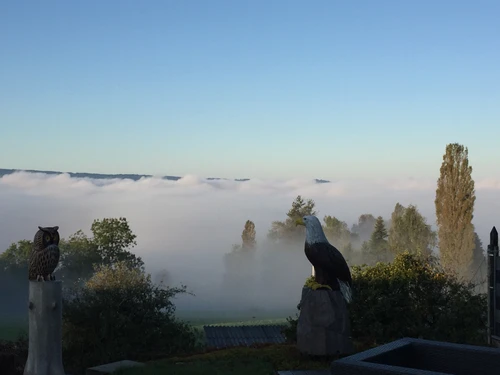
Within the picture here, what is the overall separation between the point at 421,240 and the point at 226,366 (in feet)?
156

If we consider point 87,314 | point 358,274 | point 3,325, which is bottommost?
point 3,325

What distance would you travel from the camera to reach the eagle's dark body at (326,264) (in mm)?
13555

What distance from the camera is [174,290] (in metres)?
21.9

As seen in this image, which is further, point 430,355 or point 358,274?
point 358,274

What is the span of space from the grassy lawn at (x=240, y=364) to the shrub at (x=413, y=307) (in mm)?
4243

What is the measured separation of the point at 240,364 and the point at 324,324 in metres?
2.70

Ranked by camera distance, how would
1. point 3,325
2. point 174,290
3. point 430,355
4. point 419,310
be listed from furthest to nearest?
point 3,325
point 174,290
point 419,310
point 430,355

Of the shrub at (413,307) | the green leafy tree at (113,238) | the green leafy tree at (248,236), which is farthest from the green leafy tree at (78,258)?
the shrub at (413,307)

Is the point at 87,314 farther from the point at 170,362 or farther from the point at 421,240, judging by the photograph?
the point at 421,240

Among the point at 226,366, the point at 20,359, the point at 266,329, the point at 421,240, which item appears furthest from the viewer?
the point at 421,240

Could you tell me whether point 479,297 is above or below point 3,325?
above

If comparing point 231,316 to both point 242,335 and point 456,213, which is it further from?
point 242,335

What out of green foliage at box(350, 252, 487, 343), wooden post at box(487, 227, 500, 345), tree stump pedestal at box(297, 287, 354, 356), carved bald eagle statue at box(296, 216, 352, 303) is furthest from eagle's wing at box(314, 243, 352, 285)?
green foliage at box(350, 252, 487, 343)

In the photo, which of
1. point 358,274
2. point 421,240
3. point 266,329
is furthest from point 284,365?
point 421,240
